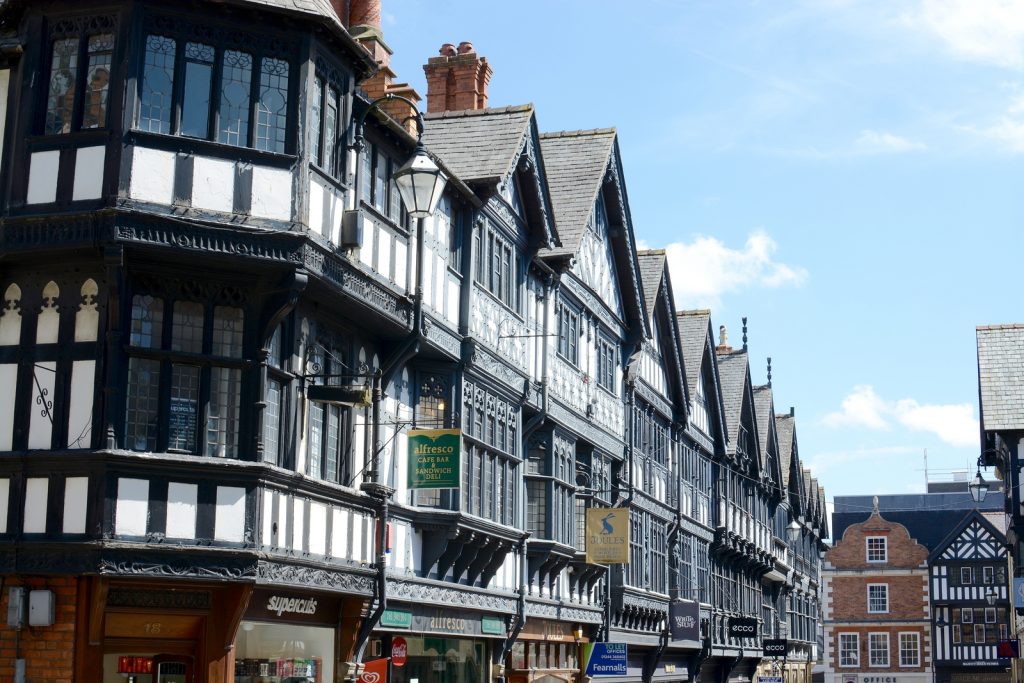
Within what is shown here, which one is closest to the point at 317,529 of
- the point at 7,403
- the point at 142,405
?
the point at 142,405

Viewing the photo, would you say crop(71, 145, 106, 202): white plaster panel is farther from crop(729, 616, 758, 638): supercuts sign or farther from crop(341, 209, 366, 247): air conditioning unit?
crop(729, 616, 758, 638): supercuts sign

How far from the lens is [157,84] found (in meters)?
15.9

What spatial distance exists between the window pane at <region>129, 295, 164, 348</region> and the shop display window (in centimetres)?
337

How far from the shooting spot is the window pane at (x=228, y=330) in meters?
16.1

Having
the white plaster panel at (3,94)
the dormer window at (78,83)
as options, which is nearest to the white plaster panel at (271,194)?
the dormer window at (78,83)

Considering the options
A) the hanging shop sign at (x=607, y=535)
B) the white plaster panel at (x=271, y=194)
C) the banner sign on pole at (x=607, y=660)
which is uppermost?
the white plaster panel at (x=271, y=194)

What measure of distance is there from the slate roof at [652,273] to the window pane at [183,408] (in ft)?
67.8

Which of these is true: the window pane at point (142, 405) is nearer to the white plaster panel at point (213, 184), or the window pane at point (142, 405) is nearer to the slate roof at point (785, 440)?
the white plaster panel at point (213, 184)

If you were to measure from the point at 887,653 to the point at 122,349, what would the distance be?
2457 inches

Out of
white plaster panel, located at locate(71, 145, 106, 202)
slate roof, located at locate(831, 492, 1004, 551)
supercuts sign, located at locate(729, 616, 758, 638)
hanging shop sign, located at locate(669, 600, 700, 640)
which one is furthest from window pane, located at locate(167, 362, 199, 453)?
slate roof, located at locate(831, 492, 1004, 551)

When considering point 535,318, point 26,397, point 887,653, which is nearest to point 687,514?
point 535,318

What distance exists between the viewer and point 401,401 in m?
20.5

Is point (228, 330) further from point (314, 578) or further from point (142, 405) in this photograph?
point (314, 578)

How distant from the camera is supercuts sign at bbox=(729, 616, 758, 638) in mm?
43000
